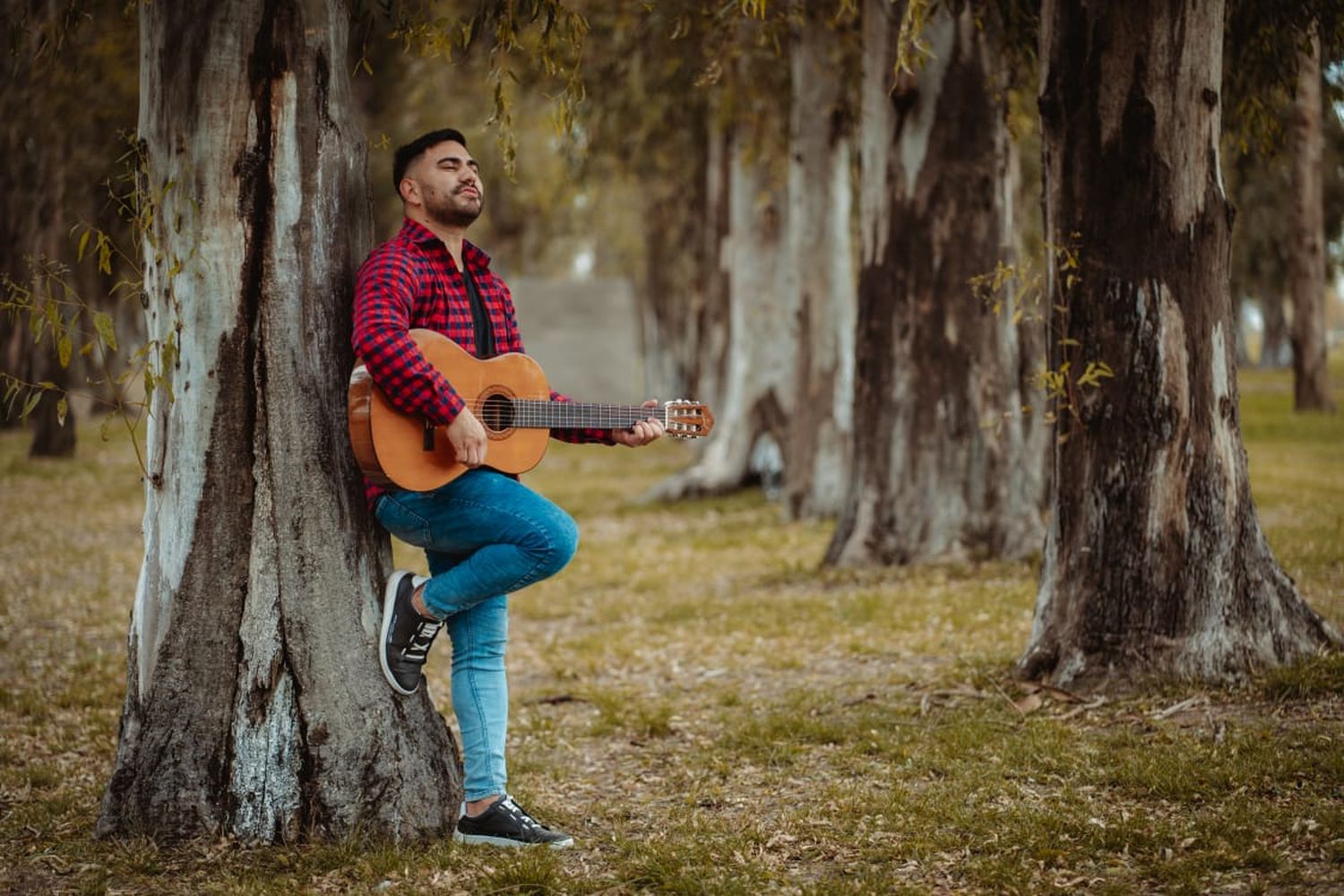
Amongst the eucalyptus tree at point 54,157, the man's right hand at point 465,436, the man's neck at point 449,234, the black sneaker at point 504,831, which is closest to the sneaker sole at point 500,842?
the black sneaker at point 504,831

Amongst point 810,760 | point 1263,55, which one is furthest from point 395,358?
point 1263,55

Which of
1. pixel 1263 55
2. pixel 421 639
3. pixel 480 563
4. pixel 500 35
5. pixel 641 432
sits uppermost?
pixel 1263 55

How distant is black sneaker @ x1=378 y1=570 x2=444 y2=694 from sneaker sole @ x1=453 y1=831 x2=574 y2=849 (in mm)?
527

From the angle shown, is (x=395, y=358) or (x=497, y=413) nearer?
(x=395, y=358)

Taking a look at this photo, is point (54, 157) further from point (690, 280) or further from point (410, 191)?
point (410, 191)

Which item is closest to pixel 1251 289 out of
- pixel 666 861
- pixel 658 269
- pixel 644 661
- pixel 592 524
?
pixel 658 269

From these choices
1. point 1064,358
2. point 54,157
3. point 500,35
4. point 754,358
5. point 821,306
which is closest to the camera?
point 500,35

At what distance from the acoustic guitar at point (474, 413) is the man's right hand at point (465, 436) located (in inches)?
4.9

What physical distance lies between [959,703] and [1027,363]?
229 inches

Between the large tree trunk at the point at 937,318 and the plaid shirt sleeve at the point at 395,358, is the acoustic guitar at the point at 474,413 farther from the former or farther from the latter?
the large tree trunk at the point at 937,318

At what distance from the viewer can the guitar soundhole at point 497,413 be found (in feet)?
15.2

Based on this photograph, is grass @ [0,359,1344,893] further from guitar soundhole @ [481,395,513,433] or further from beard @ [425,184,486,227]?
beard @ [425,184,486,227]

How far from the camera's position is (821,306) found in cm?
1426

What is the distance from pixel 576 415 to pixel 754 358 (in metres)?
11.6
